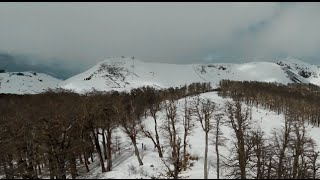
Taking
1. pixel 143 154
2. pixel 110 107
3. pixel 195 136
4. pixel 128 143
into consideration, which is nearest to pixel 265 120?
pixel 195 136

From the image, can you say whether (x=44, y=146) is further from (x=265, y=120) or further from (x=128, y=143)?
(x=265, y=120)

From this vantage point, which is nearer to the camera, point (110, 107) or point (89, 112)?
point (89, 112)

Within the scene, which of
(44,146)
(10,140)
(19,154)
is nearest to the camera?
(44,146)

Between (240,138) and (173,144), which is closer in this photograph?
(240,138)

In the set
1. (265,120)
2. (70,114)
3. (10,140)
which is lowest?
(265,120)

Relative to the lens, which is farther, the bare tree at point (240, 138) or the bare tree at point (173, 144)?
the bare tree at point (240, 138)

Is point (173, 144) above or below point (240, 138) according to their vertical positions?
below

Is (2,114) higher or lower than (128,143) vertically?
higher

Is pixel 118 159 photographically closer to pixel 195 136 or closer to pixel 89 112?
pixel 89 112

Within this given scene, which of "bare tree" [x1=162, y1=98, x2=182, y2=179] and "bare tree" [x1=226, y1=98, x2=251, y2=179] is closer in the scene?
"bare tree" [x1=162, y1=98, x2=182, y2=179]

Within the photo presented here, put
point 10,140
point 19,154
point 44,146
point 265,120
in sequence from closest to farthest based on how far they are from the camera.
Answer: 1. point 44,146
2. point 10,140
3. point 19,154
4. point 265,120
